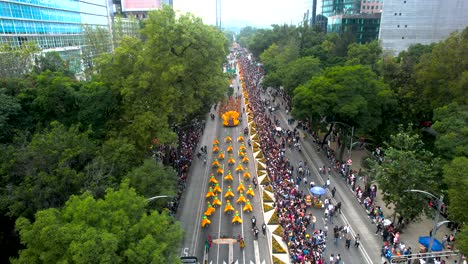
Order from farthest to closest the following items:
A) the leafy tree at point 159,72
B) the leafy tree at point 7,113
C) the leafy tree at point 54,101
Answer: the leafy tree at point 159,72 < the leafy tree at point 54,101 < the leafy tree at point 7,113

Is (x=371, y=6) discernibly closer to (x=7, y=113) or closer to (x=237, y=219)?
(x=237, y=219)

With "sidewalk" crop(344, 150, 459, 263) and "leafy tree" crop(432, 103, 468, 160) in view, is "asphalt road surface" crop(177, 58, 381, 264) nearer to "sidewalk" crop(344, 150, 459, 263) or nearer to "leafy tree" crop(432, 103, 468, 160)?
"sidewalk" crop(344, 150, 459, 263)

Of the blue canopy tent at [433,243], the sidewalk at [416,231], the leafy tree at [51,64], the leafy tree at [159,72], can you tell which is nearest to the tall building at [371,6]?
the leafy tree at [159,72]

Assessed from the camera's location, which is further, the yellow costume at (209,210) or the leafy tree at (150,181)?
the yellow costume at (209,210)

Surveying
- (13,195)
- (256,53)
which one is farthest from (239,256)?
(256,53)

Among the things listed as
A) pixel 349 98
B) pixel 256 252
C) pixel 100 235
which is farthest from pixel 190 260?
pixel 349 98

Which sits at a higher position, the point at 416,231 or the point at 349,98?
the point at 349,98

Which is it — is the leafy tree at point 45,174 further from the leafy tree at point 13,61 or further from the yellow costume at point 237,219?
the leafy tree at point 13,61
